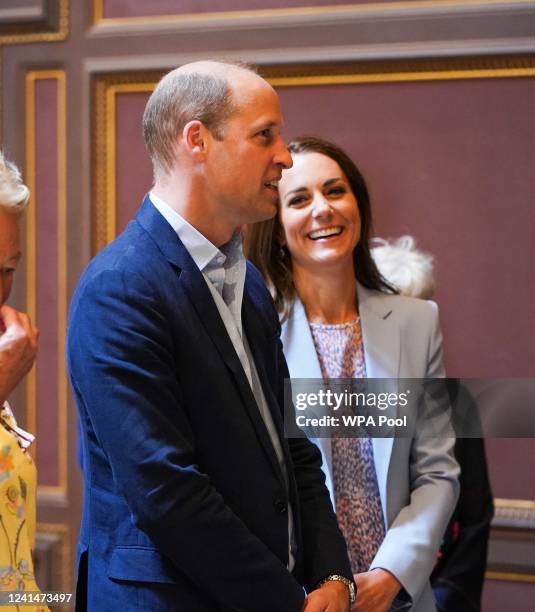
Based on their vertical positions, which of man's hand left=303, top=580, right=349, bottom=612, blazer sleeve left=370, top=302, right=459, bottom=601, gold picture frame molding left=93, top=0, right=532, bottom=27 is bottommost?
man's hand left=303, top=580, right=349, bottom=612

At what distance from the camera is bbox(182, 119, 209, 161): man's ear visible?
1541mm

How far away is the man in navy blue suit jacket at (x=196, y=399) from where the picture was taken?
1.34m

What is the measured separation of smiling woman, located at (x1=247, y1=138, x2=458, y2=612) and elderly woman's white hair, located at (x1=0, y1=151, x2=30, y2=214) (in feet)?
2.22

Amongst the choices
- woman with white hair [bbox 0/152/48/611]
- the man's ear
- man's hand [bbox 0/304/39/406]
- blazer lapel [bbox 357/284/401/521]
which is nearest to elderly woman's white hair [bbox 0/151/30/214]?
woman with white hair [bbox 0/152/48/611]

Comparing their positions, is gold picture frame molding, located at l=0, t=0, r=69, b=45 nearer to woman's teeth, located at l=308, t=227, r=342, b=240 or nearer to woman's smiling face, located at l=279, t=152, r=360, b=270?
woman's smiling face, located at l=279, t=152, r=360, b=270

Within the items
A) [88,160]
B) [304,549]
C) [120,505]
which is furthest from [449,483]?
[88,160]

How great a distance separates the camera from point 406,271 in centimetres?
256

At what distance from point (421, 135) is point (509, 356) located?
0.75m

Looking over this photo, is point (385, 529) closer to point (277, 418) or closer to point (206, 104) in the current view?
point (277, 418)

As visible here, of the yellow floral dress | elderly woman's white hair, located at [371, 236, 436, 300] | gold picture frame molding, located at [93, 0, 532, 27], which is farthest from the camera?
gold picture frame molding, located at [93, 0, 532, 27]

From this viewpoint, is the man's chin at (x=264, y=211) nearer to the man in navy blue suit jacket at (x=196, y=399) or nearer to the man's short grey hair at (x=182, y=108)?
the man in navy blue suit jacket at (x=196, y=399)

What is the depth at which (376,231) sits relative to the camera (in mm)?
2979

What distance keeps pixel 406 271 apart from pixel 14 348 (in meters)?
1.26

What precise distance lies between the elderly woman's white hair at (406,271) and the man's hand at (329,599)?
103 cm
